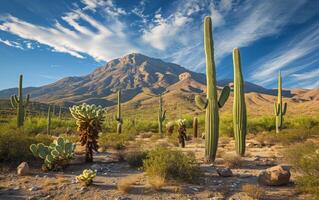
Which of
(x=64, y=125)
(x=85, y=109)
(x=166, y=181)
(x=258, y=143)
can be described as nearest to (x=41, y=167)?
(x=85, y=109)

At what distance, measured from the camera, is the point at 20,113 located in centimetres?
2134

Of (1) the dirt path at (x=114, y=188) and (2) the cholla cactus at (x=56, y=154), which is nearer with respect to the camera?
(1) the dirt path at (x=114, y=188)

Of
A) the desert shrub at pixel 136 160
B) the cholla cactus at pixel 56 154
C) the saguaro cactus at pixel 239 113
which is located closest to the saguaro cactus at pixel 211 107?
the saguaro cactus at pixel 239 113

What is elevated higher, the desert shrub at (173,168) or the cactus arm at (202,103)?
the cactus arm at (202,103)

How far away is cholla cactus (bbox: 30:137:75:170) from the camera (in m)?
9.16

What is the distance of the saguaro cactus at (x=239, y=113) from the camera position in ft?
42.3

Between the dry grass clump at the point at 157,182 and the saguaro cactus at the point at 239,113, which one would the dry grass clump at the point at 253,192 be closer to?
the dry grass clump at the point at 157,182

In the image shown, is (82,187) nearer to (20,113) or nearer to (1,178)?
(1,178)

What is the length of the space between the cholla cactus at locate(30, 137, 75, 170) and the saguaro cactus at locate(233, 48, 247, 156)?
7.19m

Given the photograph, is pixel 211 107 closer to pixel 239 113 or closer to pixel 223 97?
pixel 223 97


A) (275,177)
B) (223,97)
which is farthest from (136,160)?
(275,177)

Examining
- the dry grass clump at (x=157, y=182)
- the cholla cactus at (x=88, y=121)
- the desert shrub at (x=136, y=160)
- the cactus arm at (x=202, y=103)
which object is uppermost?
the cactus arm at (x=202, y=103)

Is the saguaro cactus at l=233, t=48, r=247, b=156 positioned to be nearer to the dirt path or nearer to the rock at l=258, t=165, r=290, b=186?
the dirt path

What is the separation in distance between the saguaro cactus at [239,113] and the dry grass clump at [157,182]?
6.32 meters
